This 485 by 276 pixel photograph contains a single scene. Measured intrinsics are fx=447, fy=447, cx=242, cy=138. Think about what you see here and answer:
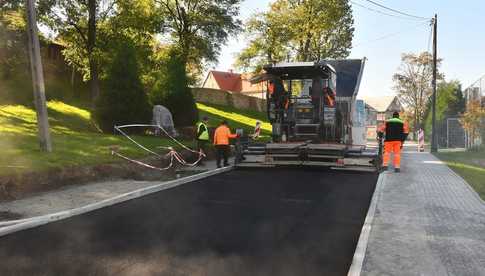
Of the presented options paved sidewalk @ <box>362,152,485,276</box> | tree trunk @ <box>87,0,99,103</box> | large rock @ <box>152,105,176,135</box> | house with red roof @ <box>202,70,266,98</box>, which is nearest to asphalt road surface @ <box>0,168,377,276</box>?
paved sidewalk @ <box>362,152,485,276</box>

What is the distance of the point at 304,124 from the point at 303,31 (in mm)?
25189

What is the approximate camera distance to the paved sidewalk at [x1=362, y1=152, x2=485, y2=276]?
190 inches

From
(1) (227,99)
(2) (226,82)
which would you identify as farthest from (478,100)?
(2) (226,82)

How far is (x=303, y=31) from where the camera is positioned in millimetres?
37219

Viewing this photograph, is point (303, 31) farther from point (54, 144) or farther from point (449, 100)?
point (54, 144)

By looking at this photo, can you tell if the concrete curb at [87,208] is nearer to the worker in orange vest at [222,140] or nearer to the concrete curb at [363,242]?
the worker in orange vest at [222,140]

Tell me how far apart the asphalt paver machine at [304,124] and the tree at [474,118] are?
14.5 m

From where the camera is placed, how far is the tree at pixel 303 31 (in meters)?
36.8

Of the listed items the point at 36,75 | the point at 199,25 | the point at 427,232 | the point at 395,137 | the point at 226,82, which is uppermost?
the point at 226,82

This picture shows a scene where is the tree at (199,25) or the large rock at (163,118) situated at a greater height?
the tree at (199,25)

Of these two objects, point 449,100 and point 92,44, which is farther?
point 449,100

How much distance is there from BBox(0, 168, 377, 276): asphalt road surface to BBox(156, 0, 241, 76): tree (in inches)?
935

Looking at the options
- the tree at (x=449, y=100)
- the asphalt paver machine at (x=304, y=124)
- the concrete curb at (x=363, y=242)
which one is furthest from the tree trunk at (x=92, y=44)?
the tree at (x=449, y=100)

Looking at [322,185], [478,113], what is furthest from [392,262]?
[478,113]
